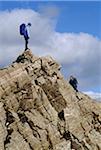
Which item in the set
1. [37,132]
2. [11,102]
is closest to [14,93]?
[11,102]

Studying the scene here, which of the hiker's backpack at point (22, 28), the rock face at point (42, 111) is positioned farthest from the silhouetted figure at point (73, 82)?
the hiker's backpack at point (22, 28)

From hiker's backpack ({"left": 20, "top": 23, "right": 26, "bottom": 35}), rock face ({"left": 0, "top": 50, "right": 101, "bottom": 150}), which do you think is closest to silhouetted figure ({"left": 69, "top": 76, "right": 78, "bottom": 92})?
rock face ({"left": 0, "top": 50, "right": 101, "bottom": 150})

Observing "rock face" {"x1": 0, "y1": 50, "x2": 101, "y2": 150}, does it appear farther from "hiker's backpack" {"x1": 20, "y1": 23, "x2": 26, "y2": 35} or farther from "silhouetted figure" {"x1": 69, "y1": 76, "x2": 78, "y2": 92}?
"hiker's backpack" {"x1": 20, "y1": 23, "x2": 26, "y2": 35}

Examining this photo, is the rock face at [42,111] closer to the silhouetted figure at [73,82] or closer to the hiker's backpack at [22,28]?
the silhouetted figure at [73,82]

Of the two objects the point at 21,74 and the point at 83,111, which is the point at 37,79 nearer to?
the point at 21,74

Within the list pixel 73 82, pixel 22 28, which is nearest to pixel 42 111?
pixel 73 82

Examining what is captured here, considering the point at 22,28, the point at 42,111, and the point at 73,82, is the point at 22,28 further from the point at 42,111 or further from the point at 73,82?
the point at 42,111

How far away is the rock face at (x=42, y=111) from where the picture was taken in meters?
65.6

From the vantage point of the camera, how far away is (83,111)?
7175cm

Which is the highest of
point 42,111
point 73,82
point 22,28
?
point 22,28

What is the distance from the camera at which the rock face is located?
65562 mm

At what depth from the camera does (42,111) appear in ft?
224

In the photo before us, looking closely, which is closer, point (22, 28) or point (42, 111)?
point (42, 111)

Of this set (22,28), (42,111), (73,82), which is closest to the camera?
(42,111)
